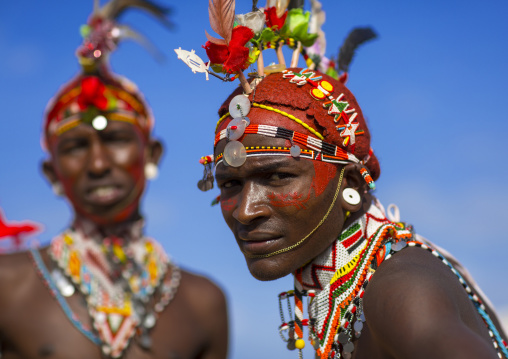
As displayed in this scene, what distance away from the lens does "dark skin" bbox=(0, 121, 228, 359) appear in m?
5.05

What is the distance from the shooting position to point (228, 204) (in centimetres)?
343

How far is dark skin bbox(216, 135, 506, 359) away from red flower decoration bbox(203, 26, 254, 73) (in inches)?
18.3

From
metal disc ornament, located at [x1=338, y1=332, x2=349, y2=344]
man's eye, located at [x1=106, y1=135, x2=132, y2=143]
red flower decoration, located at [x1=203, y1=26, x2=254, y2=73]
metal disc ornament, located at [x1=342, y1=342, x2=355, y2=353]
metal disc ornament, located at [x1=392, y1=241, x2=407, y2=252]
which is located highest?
red flower decoration, located at [x1=203, y1=26, x2=254, y2=73]

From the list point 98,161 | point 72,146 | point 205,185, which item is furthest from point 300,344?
point 72,146

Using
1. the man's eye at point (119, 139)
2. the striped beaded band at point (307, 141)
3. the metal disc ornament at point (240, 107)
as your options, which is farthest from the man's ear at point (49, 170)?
the striped beaded band at point (307, 141)

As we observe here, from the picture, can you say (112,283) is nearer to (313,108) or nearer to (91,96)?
(91,96)

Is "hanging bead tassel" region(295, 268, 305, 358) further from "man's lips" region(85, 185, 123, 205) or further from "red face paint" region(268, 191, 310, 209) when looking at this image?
"man's lips" region(85, 185, 123, 205)

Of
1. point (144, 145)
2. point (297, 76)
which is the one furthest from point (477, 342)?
point (144, 145)

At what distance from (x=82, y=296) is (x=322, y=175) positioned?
2938 mm

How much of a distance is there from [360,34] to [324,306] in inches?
90.5

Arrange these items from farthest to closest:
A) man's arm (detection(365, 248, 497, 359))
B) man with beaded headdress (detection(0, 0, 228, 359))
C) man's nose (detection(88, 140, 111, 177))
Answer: man's nose (detection(88, 140, 111, 177))
man with beaded headdress (detection(0, 0, 228, 359))
man's arm (detection(365, 248, 497, 359))

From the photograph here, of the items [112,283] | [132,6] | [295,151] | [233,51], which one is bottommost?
[112,283]

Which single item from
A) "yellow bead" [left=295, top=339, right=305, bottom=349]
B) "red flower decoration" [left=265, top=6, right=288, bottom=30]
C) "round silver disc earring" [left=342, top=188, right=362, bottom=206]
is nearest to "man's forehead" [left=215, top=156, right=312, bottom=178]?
"round silver disc earring" [left=342, top=188, right=362, bottom=206]

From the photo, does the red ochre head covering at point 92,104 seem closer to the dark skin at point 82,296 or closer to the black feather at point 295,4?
the dark skin at point 82,296
